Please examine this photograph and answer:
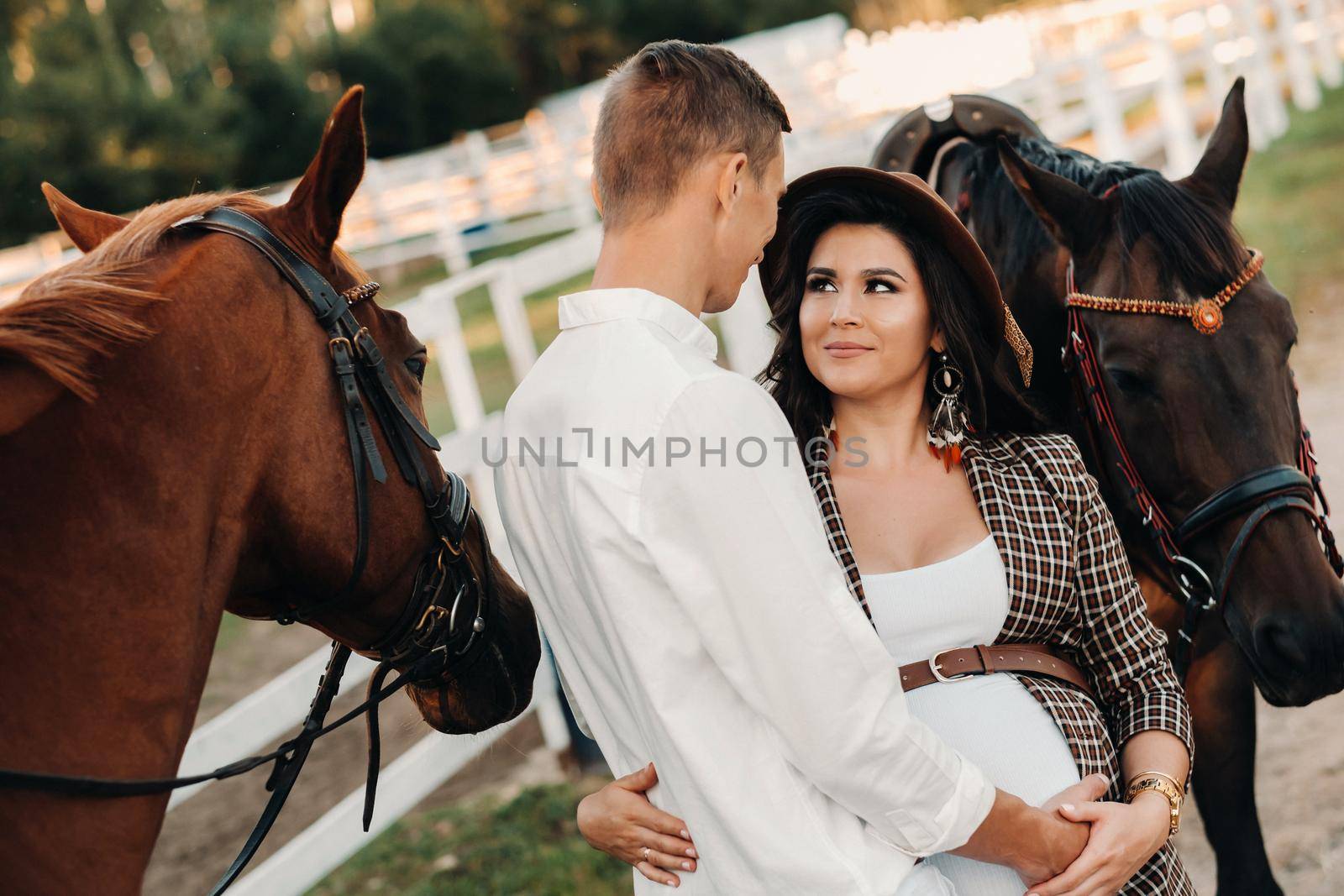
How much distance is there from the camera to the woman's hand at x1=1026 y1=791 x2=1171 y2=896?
68.8 inches

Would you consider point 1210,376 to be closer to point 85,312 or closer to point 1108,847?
point 1108,847

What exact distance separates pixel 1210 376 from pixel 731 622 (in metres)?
1.35

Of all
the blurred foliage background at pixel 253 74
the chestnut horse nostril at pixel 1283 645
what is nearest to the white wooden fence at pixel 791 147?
the chestnut horse nostril at pixel 1283 645

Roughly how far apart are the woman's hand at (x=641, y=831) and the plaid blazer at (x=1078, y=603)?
524 mm

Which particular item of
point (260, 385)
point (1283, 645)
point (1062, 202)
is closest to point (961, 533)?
point (1283, 645)

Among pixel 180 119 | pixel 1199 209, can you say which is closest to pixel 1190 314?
pixel 1199 209

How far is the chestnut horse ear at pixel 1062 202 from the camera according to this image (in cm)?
250

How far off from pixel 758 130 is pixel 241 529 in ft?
3.34

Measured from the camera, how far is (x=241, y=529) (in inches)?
67.9

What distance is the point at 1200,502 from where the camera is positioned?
2.34 metres

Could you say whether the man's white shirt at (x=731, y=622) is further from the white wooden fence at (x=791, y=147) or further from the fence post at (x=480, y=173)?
the fence post at (x=480, y=173)

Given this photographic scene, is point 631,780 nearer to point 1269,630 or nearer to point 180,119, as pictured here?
point 1269,630

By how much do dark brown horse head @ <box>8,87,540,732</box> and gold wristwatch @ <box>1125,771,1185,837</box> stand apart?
1.35 meters

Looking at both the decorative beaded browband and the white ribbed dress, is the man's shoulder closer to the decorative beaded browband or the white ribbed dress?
the white ribbed dress
